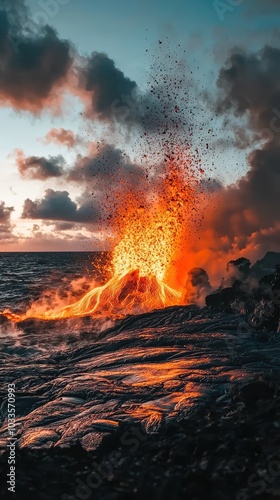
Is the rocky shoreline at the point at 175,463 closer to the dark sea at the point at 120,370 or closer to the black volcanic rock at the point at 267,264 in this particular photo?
the dark sea at the point at 120,370

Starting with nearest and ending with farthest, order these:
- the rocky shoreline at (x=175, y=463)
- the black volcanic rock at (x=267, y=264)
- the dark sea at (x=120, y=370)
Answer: the rocky shoreline at (x=175, y=463) < the dark sea at (x=120, y=370) < the black volcanic rock at (x=267, y=264)

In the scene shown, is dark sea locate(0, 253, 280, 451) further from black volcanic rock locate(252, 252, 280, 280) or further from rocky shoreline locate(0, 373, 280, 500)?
black volcanic rock locate(252, 252, 280, 280)

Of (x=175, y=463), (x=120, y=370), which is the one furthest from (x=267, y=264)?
(x=175, y=463)

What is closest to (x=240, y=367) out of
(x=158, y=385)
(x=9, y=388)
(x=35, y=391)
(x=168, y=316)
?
(x=158, y=385)

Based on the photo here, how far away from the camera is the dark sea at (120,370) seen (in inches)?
411

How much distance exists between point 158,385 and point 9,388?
506 centimetres

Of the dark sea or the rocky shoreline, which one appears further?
the dark sea

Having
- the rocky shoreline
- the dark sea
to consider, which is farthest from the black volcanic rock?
the rocky shoreline

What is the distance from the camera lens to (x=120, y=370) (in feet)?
49.6

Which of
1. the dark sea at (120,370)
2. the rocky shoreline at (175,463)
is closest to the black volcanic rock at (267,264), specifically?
the dark sea at (120,370)

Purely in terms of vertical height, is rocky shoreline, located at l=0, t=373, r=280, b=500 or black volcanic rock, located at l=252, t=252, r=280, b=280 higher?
black volcanic rock, located at l=252, t=252, r=280, b=280

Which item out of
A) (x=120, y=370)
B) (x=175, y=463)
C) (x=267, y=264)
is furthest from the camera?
(x=267, y=264)

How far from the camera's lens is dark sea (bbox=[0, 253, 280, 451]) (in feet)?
34.3

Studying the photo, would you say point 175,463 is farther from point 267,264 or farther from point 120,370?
point 267,264
